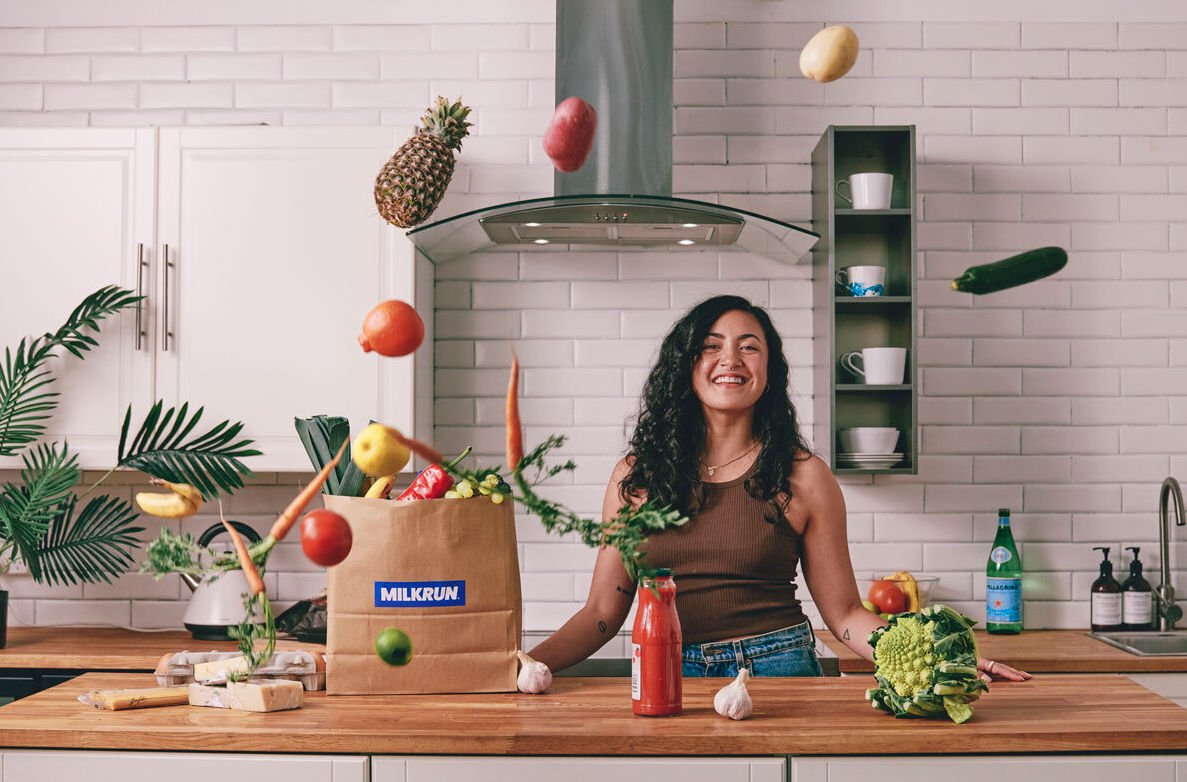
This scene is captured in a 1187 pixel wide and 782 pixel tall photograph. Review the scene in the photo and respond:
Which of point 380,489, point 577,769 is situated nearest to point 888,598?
point 577,769

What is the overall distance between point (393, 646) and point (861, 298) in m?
1.97

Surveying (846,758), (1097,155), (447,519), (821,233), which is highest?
(1097,155)

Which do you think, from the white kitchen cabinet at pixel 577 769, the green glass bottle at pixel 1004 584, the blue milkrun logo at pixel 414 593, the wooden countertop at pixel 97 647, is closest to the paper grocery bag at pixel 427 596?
the blue milkrun logo at pixel 414 593

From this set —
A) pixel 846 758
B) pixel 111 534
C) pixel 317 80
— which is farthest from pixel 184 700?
pixel 317 80

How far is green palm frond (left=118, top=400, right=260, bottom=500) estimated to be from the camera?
8.98 feet

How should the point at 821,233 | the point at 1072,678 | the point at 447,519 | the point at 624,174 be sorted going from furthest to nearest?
1. the point at 821,233
2. the point at 624,174
3. the point at 1072,678
4. the point at 447,519

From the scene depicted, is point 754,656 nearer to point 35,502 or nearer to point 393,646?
point 393,646

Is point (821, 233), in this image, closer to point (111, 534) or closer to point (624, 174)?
point (624, 174)

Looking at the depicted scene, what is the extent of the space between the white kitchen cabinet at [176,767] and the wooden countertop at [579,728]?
0.6 inches

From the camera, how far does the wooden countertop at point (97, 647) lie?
2.68 m

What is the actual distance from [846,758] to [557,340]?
6.49 ft

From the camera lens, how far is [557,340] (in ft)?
10.6

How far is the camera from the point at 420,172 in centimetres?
270

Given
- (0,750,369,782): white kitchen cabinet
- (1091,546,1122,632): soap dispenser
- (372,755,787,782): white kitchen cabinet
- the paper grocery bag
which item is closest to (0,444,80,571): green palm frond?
(0,750,369,782): white kitchen cabinet
